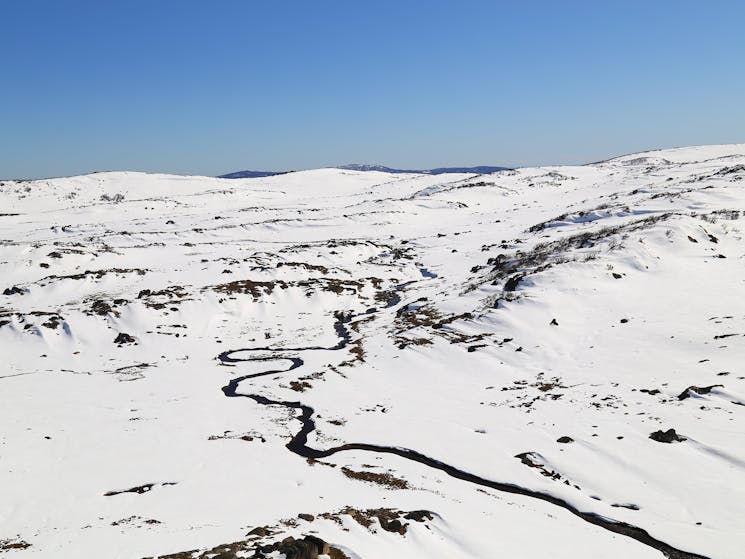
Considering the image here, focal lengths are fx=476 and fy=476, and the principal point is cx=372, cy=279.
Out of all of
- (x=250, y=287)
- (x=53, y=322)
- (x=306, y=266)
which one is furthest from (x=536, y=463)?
(x=306, y=266)

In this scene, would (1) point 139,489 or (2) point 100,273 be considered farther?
(2) point 100,273

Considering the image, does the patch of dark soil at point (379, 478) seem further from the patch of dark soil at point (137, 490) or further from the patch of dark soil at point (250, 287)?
the patch of dark soil at point (250, 287)

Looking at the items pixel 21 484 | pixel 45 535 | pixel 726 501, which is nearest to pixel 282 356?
pixel 21 484

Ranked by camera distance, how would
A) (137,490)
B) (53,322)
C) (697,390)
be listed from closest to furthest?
(137,490) < (697,390) < (53,322)

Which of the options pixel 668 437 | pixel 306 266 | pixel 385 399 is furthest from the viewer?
pixel 306 266

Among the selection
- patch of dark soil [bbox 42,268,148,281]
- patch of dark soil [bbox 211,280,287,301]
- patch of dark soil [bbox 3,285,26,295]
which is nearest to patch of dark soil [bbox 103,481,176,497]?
patch of dark soil [bbox 211,280,287,301]

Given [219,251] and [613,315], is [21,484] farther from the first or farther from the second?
[219,251]

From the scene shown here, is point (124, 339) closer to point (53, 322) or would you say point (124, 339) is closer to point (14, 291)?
point (53, 322)
